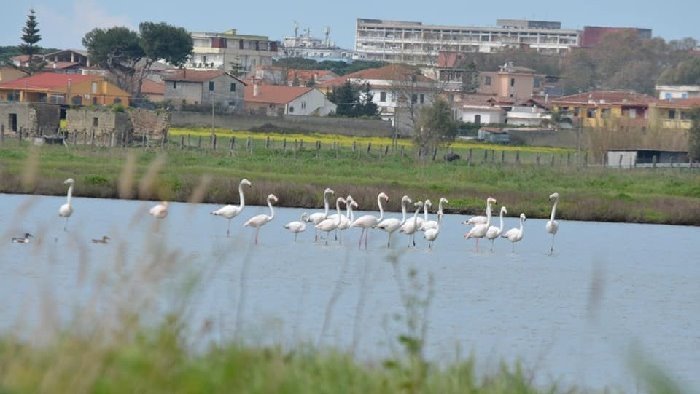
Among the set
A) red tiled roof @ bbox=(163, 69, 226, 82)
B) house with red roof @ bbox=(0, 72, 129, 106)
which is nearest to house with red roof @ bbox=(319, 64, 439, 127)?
red tiled roof @ bbox=(163, 69, 226, 82)

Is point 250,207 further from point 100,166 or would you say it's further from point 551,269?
point 551,269

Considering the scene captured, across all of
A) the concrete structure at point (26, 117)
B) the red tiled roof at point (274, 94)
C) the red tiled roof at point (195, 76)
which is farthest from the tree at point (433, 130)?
the red tiled roof at point (274, 94)

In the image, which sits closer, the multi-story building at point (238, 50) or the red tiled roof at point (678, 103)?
the red tiled roof at point (678, 103)

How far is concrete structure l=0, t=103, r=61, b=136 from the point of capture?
58062 mm

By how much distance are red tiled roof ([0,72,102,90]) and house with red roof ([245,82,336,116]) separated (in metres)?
11.8

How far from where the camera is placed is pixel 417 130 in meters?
59.3

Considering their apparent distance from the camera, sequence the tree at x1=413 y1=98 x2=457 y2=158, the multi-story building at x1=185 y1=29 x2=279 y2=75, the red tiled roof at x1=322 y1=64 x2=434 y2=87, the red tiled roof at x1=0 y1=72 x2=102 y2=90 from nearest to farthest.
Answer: the tree at x1=413 y1=98 x2=457 y2=158 < the red tiled roof at x1=0 y1=72 x2=102 y2=90 < the red tiled roof at x1=322 y1=64 x2=434 y2=87 < the multi-story building at x1=185 y1=29 x2=279 y2=75

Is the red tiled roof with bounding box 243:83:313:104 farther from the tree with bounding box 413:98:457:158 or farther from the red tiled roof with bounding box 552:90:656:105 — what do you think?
the tree with bounding box 413:98:457:158

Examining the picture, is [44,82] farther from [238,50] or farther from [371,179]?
→ [238,50]

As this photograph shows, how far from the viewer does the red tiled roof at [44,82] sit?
7445 cm

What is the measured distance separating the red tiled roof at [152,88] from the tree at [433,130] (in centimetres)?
3415

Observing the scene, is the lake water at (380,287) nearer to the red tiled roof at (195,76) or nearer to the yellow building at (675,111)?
the red tiled roof at (195,76)

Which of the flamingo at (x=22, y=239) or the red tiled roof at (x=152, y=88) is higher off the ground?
the red tiled roof at (x=152, y=88)

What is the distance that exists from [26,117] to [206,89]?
25.1 meters
